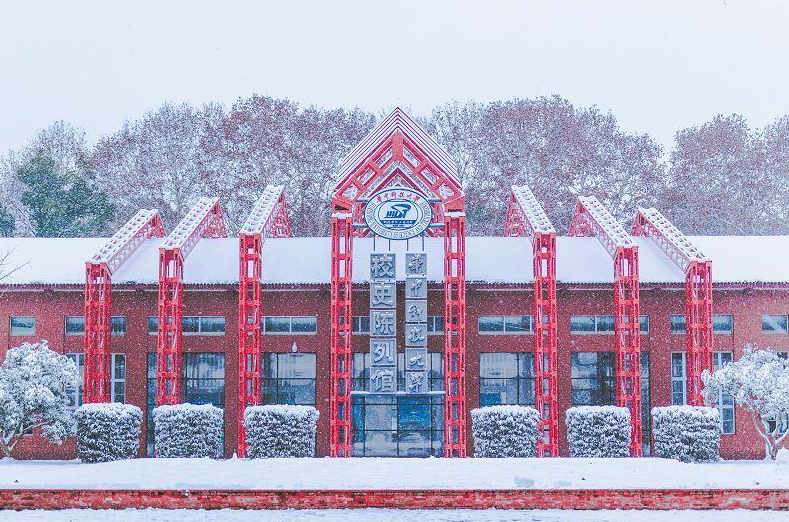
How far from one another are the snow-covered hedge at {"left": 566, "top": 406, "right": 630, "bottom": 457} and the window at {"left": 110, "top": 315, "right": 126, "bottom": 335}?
14625mm

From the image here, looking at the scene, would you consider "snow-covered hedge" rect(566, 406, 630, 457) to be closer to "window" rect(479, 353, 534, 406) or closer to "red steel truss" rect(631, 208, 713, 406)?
"red steel truss" rect(631, 208, 713, 406)

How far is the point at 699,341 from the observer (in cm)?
3269

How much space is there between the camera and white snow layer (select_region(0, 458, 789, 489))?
2005 cm

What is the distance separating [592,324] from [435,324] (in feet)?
16.4

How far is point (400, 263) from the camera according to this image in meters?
35.3

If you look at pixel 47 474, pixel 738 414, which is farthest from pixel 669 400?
pixel 47 474

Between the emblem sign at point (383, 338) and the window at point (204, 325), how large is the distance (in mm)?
5504

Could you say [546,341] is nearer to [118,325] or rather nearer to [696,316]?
[696,316]

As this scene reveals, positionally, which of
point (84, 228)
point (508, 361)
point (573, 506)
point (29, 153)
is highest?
point (29, 153)

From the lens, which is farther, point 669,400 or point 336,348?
point 669,400

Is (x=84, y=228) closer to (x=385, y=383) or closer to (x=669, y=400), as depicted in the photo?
(x=385, y=383)

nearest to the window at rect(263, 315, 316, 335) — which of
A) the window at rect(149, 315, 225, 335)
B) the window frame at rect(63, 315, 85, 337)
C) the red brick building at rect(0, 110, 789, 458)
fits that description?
the red brick building at rect(0, 110, 789, 458)

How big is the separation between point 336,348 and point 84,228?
30.8 m

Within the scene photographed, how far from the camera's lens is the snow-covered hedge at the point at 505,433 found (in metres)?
29.8
